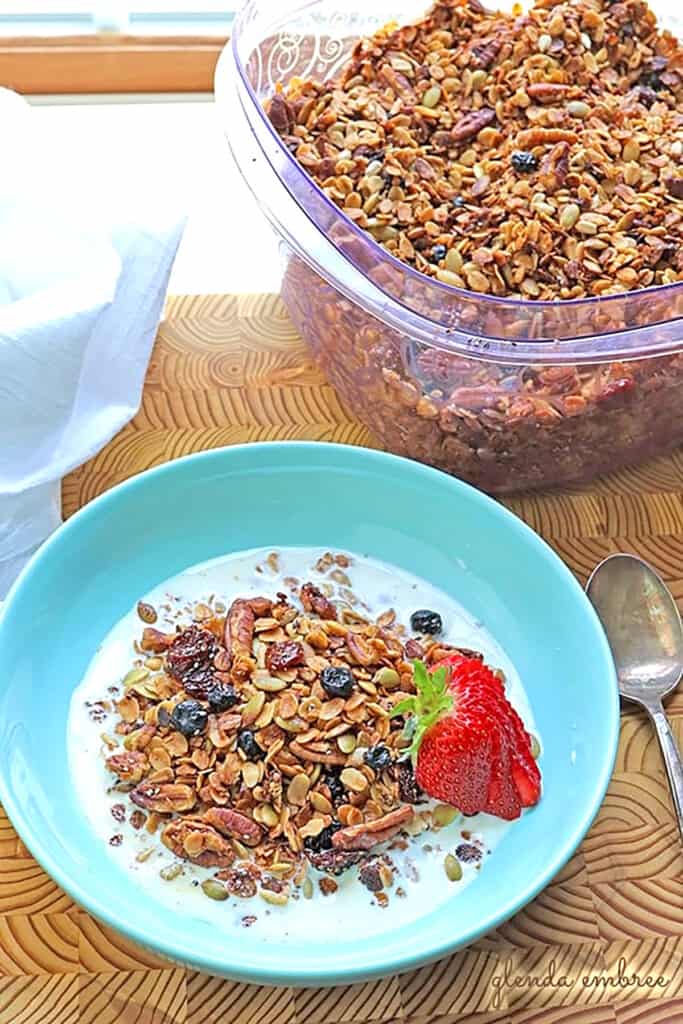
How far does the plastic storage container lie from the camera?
949mm

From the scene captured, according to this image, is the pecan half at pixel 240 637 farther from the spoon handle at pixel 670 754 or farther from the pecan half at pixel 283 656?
the spoon handle at pixel 670 754

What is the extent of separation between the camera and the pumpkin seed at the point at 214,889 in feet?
2.69

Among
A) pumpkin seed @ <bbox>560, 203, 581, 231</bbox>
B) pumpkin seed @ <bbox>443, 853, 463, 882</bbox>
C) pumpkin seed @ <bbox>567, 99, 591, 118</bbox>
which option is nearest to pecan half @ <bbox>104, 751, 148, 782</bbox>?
pumpkin seed @ <bbox>443, 853, 463, 882</bbox>

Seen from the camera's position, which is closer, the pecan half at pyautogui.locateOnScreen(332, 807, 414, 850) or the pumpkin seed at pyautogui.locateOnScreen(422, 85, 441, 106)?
the pecan half at pyautogui.locateOnScreen(332, 807, 414, 850)

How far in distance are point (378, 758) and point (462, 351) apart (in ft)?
0.99

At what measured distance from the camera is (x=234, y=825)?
0.83 m

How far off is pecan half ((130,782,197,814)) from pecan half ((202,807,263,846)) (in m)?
0.02

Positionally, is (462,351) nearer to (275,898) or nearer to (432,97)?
(432,97)

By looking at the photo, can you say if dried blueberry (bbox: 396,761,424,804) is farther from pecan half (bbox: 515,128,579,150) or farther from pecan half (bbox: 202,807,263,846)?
pecan half (bbox: 515,128,579,150)

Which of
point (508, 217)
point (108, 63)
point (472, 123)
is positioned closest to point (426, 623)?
point (508, 217)

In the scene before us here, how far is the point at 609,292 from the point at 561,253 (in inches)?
2.1

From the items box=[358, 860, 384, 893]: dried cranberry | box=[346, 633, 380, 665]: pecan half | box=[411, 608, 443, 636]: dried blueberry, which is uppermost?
box=[346, 633, 380, 665]: pecan half

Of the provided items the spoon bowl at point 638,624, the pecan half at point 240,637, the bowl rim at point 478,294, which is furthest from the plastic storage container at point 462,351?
the pecan half at point 240,637

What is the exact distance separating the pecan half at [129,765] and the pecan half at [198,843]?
0.05 meters
